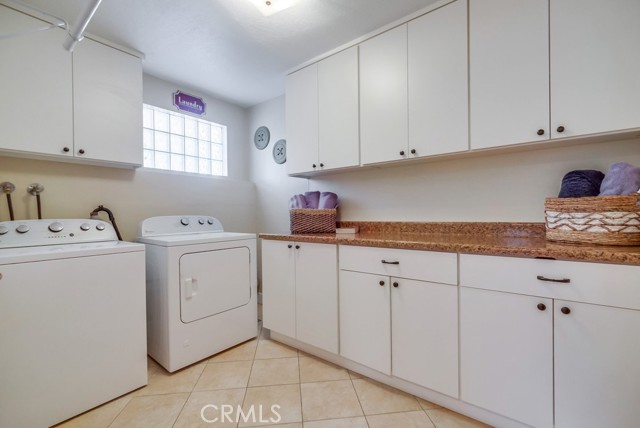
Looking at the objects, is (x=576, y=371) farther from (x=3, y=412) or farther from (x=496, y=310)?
(x=3, y=412)

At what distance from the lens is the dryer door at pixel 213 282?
1865 mm

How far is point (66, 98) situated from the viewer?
5.91 ft

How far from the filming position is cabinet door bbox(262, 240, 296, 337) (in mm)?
2074

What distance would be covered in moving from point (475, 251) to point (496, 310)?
281 millimetres

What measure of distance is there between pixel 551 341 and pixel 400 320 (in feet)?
2.16

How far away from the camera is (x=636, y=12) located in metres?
1.19

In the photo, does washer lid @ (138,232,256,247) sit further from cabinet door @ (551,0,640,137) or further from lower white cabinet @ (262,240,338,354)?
cabinet door @ (551,0,640,137)

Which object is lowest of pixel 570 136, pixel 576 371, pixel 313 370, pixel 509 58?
pixel 313 370

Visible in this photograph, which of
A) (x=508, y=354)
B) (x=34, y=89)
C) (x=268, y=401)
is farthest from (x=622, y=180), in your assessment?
(x=34, y=89)

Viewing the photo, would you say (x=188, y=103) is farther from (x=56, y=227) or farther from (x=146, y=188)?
(x=56, y=227)

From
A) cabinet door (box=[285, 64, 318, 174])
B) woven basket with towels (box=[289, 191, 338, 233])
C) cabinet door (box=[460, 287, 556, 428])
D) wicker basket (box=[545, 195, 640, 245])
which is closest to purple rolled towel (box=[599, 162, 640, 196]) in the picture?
wicker basket (box=[545, 195, 640, 245])

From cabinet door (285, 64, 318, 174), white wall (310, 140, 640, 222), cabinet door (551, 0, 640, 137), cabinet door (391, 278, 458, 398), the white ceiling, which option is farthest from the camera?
cabinet door (285, 64, 318, 174)

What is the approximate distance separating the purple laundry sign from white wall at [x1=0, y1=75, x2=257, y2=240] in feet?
0.18

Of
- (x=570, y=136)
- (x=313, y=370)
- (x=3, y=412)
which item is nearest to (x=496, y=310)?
(x=570, y=136)
